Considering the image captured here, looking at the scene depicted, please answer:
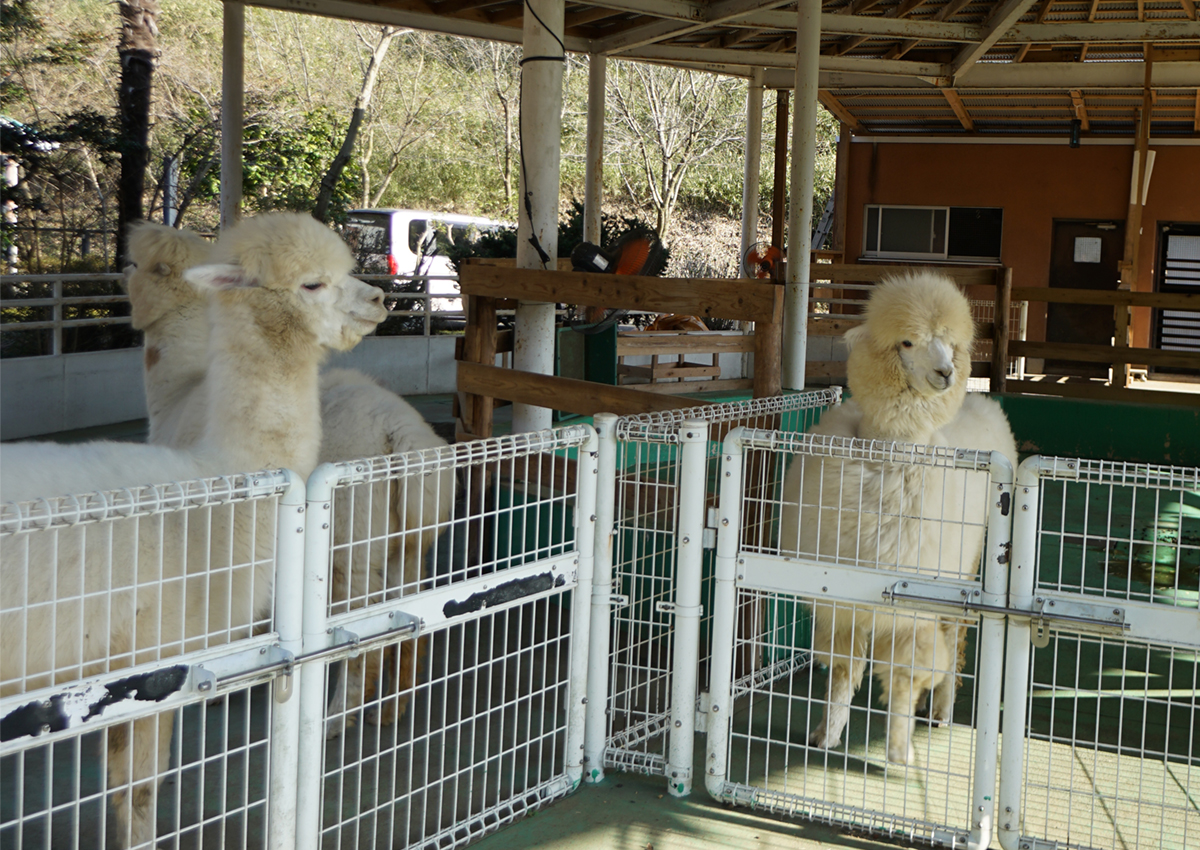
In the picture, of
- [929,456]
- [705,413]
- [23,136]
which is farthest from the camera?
[23,136]

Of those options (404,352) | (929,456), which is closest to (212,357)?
(929,456)

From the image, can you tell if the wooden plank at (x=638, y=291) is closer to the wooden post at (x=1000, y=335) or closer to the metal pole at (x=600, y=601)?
the metal pole at (x=600, y=601)

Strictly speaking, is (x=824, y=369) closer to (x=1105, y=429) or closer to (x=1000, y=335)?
(x=1000, y=335)

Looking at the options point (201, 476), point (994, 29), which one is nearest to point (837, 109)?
point (994, 29)

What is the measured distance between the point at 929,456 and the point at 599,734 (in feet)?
4.42

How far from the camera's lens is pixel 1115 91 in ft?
48.1

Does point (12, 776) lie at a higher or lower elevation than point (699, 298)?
lower

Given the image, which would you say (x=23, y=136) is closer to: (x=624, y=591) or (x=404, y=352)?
(x=404, y=352)

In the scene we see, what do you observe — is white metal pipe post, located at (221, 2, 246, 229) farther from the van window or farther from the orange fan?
the van window

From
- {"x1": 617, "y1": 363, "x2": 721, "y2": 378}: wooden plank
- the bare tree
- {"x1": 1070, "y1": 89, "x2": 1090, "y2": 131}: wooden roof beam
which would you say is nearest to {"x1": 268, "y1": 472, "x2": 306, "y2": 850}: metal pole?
{"x1": 617, "y1": 363, "x2": 721, "y2": 378}: wooden plank

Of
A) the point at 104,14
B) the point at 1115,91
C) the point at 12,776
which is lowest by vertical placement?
the point at 12,776

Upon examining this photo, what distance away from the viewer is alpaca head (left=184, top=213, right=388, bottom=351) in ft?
11.1

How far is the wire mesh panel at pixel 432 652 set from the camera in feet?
8.06

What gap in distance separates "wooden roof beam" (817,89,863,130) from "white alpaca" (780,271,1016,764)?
11.6 meters
